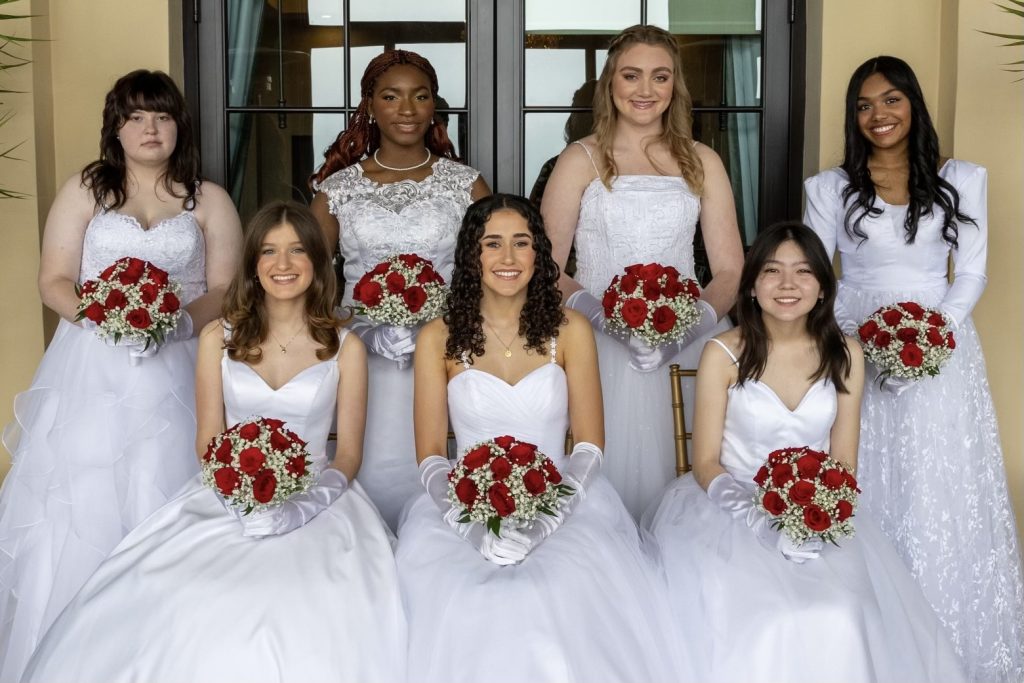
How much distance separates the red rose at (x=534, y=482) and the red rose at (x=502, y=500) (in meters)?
0.06

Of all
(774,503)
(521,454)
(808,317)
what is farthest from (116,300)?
(808,317)

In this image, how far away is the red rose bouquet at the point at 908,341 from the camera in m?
4.11

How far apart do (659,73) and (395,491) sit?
1932 mm

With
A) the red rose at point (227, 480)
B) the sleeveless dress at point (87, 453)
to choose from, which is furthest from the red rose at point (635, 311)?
the sleeveless dress at point (87, 453)

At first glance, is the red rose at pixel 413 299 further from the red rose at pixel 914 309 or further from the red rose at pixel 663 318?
the red rose at pixel 914 309

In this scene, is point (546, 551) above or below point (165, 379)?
below

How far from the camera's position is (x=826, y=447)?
4.10 metres

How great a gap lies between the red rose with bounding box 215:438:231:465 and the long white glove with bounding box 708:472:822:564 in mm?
1577

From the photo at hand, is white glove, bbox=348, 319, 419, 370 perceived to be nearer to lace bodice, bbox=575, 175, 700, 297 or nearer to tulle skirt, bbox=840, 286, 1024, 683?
lace bodice, bbox=575, 175, 700, 297

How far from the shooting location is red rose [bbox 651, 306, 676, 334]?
13.3 feet

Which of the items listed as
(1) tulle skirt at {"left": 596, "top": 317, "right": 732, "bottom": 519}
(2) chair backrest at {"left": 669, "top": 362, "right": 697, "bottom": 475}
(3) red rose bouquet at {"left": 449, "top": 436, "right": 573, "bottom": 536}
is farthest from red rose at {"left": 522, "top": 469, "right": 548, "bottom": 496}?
(1) tulle skirt at {"left": 596, "top": 317, "right": 732, "bottom": 519}

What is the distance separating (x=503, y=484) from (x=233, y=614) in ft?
2.77

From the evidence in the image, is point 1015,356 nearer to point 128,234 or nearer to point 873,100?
point 873,100

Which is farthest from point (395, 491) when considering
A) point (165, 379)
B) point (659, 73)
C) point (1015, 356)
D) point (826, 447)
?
point (1015, 356)
